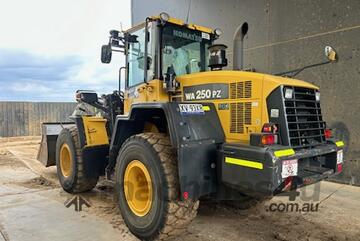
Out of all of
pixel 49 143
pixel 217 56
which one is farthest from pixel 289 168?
pixel 49 143

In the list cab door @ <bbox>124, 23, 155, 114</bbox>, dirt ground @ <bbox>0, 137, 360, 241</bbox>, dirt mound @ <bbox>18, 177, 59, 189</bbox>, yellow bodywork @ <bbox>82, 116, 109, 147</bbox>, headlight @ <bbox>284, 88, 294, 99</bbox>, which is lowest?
dirt ground @ <bbox>0, 137, 360, 241</bbox>

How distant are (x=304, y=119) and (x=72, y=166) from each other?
3.49 m

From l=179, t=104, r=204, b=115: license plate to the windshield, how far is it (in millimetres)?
921

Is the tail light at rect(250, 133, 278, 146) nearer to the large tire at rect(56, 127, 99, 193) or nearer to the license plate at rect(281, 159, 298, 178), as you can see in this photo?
the license plate at rect(281, 159, 298, 178)

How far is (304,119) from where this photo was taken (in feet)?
11.7

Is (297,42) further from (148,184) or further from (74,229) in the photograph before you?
(74,229)

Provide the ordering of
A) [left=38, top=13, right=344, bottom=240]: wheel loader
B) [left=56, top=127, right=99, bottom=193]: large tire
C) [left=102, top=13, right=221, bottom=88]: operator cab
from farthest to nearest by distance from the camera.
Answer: [left=56, top=127, right=99, bottom=193]: large tire
[left=102, top=13, right=221, bottom=88]: operator cab
[left=38, top=13, right=344, bottom=240]: wheel loader

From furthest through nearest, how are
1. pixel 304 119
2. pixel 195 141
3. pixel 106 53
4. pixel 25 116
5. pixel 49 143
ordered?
pixel 25 116, pixel 49 143, pixel 106 53, pixel 304 119, pixel 195 141

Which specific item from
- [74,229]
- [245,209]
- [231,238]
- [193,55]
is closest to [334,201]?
[245,209]

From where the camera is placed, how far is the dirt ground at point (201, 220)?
3.67 metres

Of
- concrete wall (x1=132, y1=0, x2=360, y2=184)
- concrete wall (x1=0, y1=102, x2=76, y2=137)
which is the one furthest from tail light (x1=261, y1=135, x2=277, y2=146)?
concrete wall (x1=0, y1=102, x2=76, y2=137)

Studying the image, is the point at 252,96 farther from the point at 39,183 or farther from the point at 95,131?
the point at 39,183

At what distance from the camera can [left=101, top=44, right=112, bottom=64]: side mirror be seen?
15.4ft

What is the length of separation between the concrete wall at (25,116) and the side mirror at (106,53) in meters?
12.1
